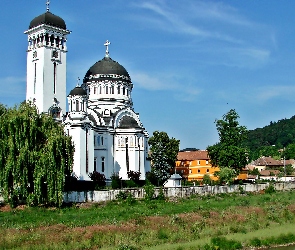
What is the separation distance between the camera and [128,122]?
2224 inches

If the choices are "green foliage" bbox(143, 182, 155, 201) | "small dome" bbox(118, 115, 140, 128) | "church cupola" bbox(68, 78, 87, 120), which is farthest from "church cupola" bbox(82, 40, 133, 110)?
"green foliage" bbox(143, 182, 155, 201)

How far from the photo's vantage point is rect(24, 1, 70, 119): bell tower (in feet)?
168

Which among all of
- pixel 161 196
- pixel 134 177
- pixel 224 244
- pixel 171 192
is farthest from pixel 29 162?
pixel 134 177

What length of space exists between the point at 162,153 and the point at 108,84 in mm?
11829

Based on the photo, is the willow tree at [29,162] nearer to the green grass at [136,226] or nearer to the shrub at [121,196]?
the green grass at [136,226]

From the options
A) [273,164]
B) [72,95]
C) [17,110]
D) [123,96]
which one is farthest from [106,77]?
[273,164]

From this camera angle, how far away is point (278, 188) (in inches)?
2067

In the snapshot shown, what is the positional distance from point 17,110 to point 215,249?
2048 centimetres

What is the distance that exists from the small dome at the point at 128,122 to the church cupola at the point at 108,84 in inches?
127

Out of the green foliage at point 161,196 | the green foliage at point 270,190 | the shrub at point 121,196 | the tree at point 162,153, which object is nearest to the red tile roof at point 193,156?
the tree at point 162,153

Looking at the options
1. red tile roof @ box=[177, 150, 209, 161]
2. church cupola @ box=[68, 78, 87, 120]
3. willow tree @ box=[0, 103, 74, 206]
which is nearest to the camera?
willow tree @ box=[0, 103, 74, 206]

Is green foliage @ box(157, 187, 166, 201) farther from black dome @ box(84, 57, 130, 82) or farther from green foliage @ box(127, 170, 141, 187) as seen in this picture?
black dome @ box(84, 57, 130, 82)

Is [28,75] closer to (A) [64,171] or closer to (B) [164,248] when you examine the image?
(A) [64,171]

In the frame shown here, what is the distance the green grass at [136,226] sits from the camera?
2297cm
